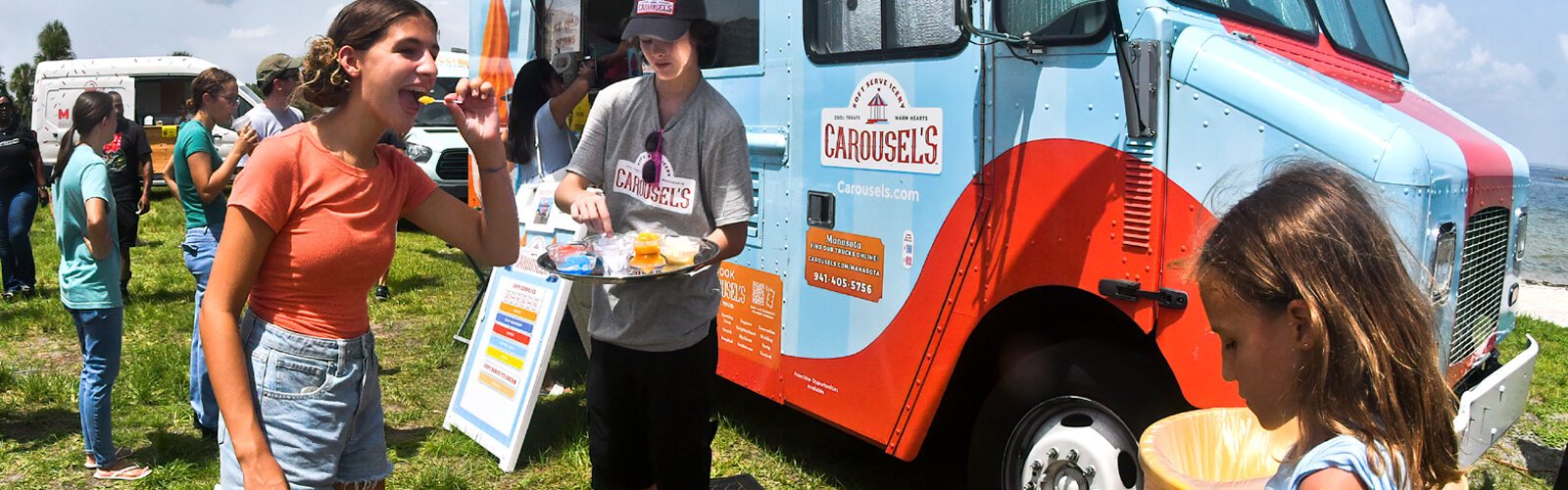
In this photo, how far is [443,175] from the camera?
46.4 ft

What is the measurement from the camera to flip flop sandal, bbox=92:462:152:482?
4645 mm

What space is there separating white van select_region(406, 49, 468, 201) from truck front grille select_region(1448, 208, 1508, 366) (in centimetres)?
1222

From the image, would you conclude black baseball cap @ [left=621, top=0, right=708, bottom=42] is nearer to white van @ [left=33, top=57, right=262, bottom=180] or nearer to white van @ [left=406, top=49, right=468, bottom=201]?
white van @ [left=406, top=49, right=468, bottom=201]

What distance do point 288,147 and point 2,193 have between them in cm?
866

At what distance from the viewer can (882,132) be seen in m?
3.77

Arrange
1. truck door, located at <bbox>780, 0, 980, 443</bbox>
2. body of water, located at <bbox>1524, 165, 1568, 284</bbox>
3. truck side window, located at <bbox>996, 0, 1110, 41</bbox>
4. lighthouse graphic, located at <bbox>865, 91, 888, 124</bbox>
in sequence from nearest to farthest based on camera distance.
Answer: truck side window, located at <bbox>996, 0, 1110, 41</bbox>, truck door, located at <bbox>780, 0, 980, 443</bbox>, lighthouse graphic, located at <bbox>865, 91, 888, 124</bbox>, body of water, located at <bbox>1524, 165, 1568, 284</bbox>

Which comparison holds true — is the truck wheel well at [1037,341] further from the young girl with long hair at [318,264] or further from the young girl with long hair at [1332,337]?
the young girl with long hair at [318,264]

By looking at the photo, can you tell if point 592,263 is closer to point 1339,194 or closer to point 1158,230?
point 1158,230

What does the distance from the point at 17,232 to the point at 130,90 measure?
31.9ft

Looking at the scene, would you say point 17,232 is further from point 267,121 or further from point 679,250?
point 679,250

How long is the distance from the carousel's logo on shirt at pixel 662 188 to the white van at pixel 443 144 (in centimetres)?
1147

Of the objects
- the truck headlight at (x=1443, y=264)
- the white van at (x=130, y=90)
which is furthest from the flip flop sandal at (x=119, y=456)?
the white van at (x=130, y=90)

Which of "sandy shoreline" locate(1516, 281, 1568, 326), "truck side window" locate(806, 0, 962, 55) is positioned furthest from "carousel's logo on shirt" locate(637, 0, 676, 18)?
"sandy shoreline" locate(1516, 281, 1568, 326)

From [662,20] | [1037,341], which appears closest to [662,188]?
[662,20]
